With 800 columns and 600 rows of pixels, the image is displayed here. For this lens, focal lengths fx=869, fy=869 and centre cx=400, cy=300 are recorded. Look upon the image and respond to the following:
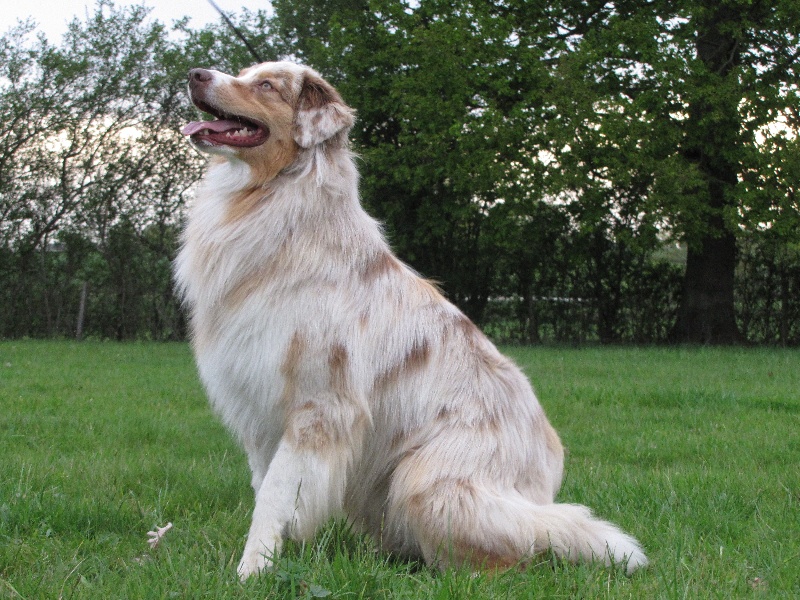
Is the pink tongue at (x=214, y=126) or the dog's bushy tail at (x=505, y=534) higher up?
the pink tongue at (x=214, y=126)

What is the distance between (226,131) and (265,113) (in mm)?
197

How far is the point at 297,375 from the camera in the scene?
11.9 feet

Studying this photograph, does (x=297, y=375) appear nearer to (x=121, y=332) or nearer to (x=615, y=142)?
(x=615, y=142)

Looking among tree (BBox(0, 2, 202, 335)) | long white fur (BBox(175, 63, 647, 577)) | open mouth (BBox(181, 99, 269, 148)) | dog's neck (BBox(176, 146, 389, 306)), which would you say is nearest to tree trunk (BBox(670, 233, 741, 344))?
tree (BBox(0, 2, 202, 335))

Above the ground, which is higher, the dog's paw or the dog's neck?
the dog's neck

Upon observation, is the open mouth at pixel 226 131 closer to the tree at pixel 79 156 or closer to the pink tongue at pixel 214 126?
the pink tongue at pixel 214 126

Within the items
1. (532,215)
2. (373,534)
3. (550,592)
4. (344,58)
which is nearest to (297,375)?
(373,534)

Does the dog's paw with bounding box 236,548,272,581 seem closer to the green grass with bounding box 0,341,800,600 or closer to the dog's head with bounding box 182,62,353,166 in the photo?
the green grass with bounding box 0,341,800,600

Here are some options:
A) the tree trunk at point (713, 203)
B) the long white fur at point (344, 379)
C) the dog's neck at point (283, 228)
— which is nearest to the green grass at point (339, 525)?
the long white fur at point (344, 379)

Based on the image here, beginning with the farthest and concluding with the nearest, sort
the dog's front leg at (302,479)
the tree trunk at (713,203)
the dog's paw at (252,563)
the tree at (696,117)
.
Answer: the tree trunk at (713,203) < the tree at (696,117) < the dog's front leg at (302,479) < the dog's paw at (252,563)

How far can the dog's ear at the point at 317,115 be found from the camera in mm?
4023

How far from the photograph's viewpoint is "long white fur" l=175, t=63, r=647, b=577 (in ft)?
11.8

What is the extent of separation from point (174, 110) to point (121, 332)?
5.52 m

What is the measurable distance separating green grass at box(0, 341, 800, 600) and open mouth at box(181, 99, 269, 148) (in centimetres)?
177
